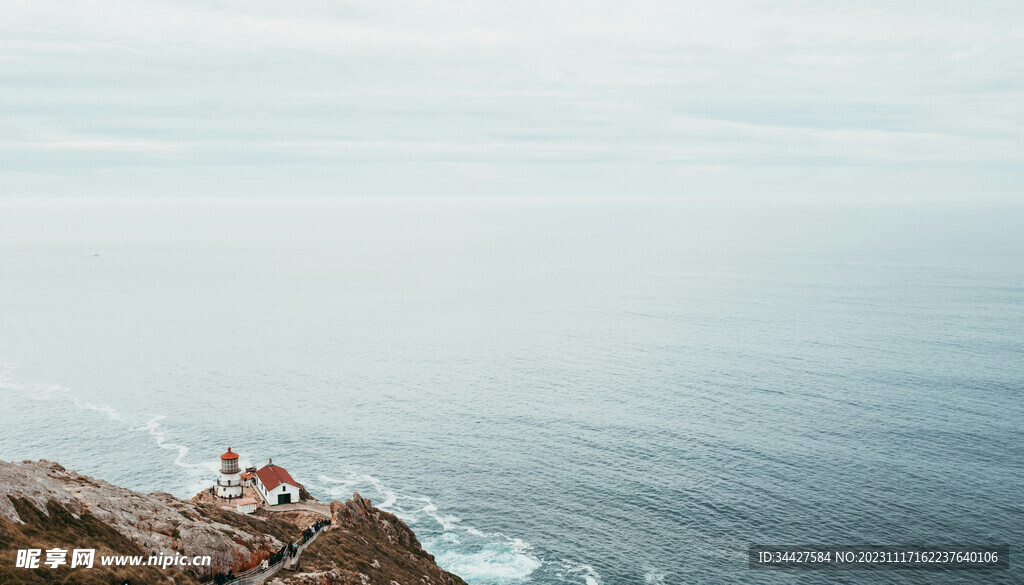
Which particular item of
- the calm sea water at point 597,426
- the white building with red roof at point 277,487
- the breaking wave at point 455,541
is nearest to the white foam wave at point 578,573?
the calm sea water at point 597,426

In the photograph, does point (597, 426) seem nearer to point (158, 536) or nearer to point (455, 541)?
point (455, 541)

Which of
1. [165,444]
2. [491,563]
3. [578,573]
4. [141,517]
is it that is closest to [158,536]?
[141,517]

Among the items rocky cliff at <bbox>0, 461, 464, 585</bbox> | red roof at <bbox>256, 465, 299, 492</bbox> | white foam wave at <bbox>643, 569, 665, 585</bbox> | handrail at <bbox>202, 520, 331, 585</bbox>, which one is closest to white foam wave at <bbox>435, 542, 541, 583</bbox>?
rocky cliff at <bbox>0, 461, 464, 585</bbox>

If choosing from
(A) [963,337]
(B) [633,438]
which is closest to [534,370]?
(B) [633,438]

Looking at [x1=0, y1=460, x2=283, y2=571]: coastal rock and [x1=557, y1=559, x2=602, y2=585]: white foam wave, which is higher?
[x1=0, y1=460, x2=283, y2=571]: coastal rock

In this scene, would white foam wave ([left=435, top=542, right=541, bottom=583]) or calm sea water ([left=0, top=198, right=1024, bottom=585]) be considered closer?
white foam wave ([left=435, top=542, right=541, bottom=583])

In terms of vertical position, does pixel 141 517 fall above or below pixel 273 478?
above

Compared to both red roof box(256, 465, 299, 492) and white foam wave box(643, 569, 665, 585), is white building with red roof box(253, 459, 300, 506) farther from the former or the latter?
white foam wave box(643, 569, 665, 585)
